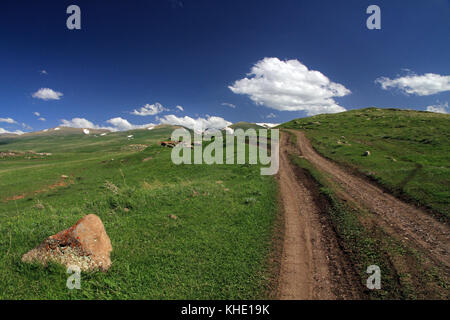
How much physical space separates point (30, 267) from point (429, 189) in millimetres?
24746

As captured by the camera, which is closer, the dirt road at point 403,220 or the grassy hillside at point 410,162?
the dirt road at point 403,220

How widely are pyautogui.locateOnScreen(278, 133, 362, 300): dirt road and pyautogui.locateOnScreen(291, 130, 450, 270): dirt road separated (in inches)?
139


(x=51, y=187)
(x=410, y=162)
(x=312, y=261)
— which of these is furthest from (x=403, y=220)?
(x=51, y=187)

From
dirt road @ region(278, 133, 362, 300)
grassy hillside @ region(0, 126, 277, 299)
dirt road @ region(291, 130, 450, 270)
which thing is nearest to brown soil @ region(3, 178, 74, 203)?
grassy hillside @ region(0, 126, 277, 299)

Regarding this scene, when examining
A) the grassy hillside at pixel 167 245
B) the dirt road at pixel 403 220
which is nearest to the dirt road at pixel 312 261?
the grassy hillside at pixel 167 245

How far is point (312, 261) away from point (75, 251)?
977 centimetres

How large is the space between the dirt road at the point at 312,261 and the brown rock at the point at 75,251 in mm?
7089

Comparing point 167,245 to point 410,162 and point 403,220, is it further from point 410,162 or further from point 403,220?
point 410,162

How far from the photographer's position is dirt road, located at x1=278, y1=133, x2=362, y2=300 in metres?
6.86

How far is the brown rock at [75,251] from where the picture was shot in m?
6.99

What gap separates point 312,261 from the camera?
8406 mm

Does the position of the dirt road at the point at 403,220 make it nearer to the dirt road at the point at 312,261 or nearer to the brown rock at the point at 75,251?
the dirt road at the point at 312,261

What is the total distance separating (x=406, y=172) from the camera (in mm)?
19422

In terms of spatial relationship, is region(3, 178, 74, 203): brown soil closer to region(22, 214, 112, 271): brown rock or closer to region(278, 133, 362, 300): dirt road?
region(22, 214, 112, 271): brown rock
